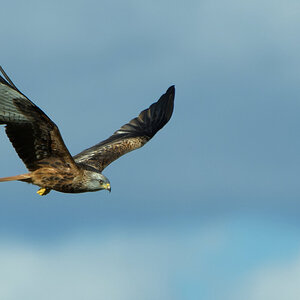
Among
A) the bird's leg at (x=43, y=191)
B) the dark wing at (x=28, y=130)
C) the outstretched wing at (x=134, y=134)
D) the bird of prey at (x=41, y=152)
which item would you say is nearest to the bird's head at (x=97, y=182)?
the bird of prey at (x=41, y=152)

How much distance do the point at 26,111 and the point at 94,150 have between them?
474cm

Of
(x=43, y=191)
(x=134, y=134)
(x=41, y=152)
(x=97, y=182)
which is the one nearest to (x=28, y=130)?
(x=41, y=152)

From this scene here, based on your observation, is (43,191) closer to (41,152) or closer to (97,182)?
(41,152)

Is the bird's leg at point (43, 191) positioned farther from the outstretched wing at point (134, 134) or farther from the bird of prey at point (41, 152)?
the outstretched wing at point (134, 134)

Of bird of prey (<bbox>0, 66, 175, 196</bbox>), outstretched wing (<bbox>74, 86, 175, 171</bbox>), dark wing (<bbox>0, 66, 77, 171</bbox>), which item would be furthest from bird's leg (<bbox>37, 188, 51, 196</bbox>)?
outstretched wing (<bbox>74, 86, 175, 171</bbox>)

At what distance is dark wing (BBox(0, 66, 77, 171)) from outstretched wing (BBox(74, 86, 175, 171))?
7.56ft

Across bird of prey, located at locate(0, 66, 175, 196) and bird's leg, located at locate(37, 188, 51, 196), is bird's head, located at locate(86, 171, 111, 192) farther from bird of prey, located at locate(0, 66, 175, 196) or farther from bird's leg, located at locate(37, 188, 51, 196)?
bird's leg, located at locate(37, 188, 51, 196)

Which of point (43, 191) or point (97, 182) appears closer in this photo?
point (97, 182)

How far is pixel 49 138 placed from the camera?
15820 millimetres

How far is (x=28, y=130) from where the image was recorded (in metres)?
15.6

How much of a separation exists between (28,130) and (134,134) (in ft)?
19.7

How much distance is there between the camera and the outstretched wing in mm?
19125

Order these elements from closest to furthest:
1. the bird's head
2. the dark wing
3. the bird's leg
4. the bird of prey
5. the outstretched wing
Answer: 1. the dark wing
2. the bird of prey
3. the bird's head
4. the bird's leg
5. the outstretched wing

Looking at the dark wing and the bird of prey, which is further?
the bird of prey
